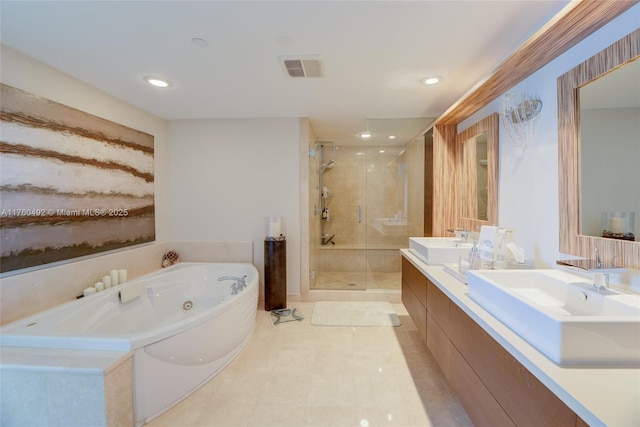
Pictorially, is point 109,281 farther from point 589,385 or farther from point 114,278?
point 589,385

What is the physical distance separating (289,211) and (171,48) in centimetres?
205

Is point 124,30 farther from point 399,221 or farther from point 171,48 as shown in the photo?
point 399,221

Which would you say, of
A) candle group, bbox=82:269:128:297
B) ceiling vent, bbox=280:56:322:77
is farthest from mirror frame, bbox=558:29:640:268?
candle group, bbox=82:269:128:297

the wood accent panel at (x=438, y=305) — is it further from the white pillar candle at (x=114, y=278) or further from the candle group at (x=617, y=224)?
the white pillar candle at (x=114, y=278)

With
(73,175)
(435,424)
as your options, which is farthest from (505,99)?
(73,175)

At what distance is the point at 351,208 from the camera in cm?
450

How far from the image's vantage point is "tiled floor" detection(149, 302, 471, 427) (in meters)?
1.61

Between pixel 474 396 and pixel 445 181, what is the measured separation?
2.18 m

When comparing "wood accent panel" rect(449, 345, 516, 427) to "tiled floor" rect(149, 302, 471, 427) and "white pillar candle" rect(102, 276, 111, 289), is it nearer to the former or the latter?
"tiled floor" rect(149, 302, 471, 427)

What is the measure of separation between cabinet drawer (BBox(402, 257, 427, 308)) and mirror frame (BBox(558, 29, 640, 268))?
88 cm

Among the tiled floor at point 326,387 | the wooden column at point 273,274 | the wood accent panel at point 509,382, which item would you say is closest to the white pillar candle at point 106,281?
the tiled floor at point 326,387

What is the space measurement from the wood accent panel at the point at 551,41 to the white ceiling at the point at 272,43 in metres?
Answer: 0.18

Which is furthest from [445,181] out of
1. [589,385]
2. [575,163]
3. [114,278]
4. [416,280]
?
[114,278]

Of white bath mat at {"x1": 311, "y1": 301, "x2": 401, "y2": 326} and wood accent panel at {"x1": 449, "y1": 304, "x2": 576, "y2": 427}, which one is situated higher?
wood accent panel at {"x1": 449, "y1": 304, "x2": 576, "y2": 427}
